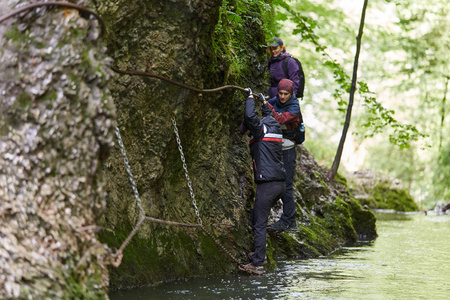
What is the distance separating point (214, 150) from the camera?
25.6 ft

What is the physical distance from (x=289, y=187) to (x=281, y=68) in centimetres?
200

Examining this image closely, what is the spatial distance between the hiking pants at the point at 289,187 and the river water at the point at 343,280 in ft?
2.63

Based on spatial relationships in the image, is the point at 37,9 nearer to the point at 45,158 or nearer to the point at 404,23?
the point at 45,158

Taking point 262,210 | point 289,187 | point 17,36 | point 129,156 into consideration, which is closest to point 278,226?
point 289,187

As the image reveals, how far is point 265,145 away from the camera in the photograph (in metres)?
7.31

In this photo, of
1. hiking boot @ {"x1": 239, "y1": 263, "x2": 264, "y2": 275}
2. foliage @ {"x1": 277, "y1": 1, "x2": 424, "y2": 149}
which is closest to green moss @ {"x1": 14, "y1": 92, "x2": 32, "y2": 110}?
hiking boot @ {"x1": 239, "y1": 263, "x2": 264, "y2": 275}

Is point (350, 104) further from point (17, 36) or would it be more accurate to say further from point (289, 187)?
point (17, 36)

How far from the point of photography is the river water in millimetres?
6133

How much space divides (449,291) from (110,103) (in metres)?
5.13

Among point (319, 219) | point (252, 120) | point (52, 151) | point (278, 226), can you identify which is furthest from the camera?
point (319, 219)

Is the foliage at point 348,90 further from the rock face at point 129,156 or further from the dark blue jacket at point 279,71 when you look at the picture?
the dark blue jacket at point 279,71

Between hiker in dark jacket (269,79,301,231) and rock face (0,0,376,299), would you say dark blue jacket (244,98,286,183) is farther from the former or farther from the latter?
rock face (0,0,376,299)

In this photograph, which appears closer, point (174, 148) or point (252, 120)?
point (174, 148)

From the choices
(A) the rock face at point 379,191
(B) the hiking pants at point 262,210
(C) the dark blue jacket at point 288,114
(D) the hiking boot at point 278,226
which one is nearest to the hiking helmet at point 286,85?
(C) the dark blue jacket at point 288,114
